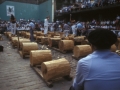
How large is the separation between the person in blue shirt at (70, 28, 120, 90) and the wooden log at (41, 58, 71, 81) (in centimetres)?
248

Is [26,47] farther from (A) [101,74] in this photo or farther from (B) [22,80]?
(A) [101,74]

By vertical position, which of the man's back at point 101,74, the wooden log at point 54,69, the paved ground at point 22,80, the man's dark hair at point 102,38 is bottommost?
the paved ground at point 22,80

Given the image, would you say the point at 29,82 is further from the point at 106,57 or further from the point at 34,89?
the point at 106,57

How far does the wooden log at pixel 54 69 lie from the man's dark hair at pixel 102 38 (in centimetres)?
261

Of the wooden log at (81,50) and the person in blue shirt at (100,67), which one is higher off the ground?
the person in blue shirt at (100,67)

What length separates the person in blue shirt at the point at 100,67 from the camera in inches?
67.3

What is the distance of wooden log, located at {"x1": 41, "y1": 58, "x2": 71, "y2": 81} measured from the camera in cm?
428

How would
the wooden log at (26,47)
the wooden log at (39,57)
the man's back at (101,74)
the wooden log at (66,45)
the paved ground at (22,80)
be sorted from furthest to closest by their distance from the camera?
the wooden log at (66,45) < the wooden log at (26,47) < the wooden log at (39,57) < the paved ground at (22,80) < the man's back at (101,74)

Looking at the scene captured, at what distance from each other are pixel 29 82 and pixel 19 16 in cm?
3020

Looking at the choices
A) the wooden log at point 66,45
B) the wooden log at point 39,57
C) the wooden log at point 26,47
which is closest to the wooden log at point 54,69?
the wooden log at point 39,57

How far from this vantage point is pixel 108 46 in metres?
1.83

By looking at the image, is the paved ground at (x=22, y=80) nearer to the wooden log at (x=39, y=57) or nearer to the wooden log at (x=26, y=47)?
the wooden log at (x=39, y=57)

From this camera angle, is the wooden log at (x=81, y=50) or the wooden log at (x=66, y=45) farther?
the wooden log at (x=66, y=45)

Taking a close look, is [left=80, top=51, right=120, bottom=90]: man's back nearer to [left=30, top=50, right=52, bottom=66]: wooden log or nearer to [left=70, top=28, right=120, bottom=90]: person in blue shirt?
[left=70, top=28, right=120, bottom=90]: person in blue shirt
